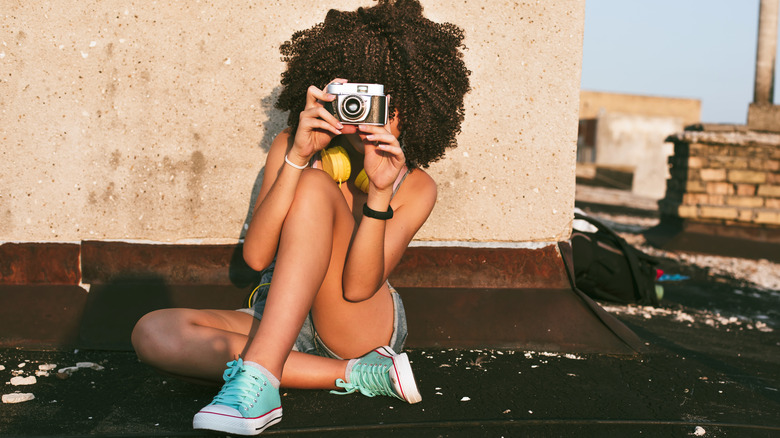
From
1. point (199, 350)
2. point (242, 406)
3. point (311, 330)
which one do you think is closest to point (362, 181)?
point (311, 330)

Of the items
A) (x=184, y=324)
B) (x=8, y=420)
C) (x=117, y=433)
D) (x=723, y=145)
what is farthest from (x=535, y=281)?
(x=723, y=145)

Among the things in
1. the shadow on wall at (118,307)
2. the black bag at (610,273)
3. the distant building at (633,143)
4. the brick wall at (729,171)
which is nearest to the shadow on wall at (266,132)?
the shadow on wall at (118,307)

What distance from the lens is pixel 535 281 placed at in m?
2.52

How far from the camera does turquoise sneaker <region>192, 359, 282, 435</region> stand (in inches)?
57.7

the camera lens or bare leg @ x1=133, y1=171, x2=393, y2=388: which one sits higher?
the camera lens

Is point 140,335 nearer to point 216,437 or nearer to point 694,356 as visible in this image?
point 216,437

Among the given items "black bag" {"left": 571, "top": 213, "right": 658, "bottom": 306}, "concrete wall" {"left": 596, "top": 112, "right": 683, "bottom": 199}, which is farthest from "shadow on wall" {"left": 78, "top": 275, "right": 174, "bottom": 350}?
"concrete wall" {"left": 596, "top": 112, "right": 683, "bottom": 199}

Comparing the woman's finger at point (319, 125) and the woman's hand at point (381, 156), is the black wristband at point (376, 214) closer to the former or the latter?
the woman's hand at point (381, 156)

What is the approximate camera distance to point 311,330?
6.53 feet

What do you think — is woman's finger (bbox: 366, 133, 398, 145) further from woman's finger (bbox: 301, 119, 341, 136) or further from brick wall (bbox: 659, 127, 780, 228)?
brick wall (bbox: 659, 127, 780, 228)

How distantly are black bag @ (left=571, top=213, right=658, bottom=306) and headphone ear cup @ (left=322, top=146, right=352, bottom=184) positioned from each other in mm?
1587

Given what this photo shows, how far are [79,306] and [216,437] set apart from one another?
44.4 inches

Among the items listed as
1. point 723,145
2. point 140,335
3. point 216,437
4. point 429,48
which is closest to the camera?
point 216,437

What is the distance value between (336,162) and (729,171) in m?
5.13
